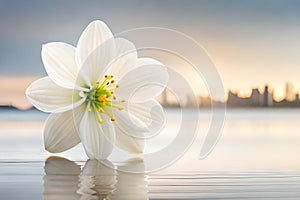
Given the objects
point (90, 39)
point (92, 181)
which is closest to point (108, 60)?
point (90, 39)

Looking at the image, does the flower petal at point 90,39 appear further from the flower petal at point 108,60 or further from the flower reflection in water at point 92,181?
the flower reflection in water at point 92,181

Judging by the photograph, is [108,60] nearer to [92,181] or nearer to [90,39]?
[90,39]

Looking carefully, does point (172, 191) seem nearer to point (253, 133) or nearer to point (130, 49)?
point (130, 49)

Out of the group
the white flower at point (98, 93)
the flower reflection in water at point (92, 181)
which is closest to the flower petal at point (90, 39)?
the white flower at point (98, 93)

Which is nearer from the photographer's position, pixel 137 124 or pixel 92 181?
pixel 92 181

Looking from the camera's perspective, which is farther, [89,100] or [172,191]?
[89,100]

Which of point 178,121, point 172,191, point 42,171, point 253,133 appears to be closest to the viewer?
point 172,191

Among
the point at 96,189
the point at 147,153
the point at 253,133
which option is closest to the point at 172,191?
the point at 96,189
